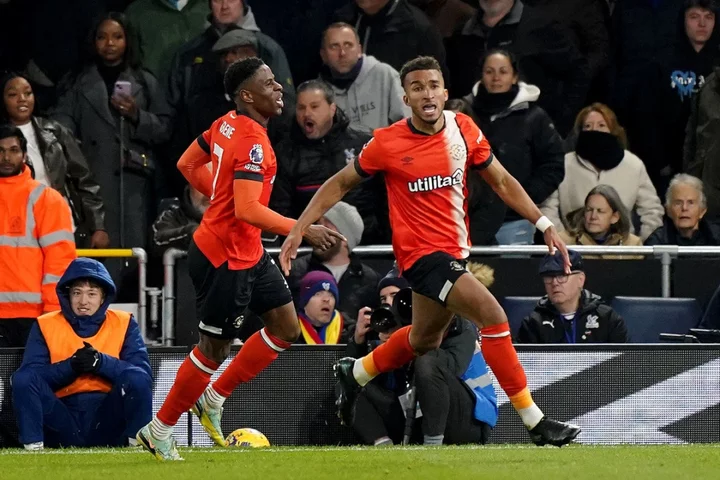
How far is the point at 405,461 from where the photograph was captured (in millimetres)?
7953

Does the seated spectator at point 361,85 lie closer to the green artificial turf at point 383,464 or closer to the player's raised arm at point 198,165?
the player's raised arm at point 198,165

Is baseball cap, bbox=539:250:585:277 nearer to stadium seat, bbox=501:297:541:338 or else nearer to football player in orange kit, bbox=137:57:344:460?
stadium seat, bbox=501:297:541:338

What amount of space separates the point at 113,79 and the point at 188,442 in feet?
13.4

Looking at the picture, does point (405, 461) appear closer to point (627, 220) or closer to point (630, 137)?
point (627, 220)

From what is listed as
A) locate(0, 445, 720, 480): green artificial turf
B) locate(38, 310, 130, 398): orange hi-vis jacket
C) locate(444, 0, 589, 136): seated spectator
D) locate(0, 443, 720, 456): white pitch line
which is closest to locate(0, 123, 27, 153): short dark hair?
locate(38, 310, 130, 398): orange hi-vis jacket

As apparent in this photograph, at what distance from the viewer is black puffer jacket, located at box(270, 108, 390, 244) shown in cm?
1205

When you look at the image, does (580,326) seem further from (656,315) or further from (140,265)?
(140,265)

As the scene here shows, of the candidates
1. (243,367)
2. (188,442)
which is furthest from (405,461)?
(188,442)

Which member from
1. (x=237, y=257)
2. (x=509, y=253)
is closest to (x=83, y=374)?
(x=237, y=257)

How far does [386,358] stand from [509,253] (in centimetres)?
261

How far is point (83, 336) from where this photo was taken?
962 cm

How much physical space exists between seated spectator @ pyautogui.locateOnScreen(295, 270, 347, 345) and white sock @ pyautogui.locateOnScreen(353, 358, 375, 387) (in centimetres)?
138

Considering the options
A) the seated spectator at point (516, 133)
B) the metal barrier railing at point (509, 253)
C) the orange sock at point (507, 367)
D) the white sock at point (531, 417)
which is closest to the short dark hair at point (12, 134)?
the metal barrier railing at point (509, 253)

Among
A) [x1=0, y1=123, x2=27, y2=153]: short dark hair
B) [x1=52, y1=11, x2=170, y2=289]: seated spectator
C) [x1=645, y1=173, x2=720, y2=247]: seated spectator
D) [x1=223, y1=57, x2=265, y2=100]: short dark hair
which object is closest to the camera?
[x1=223, y1=57, x2=265, y2=100]: short dark hair
